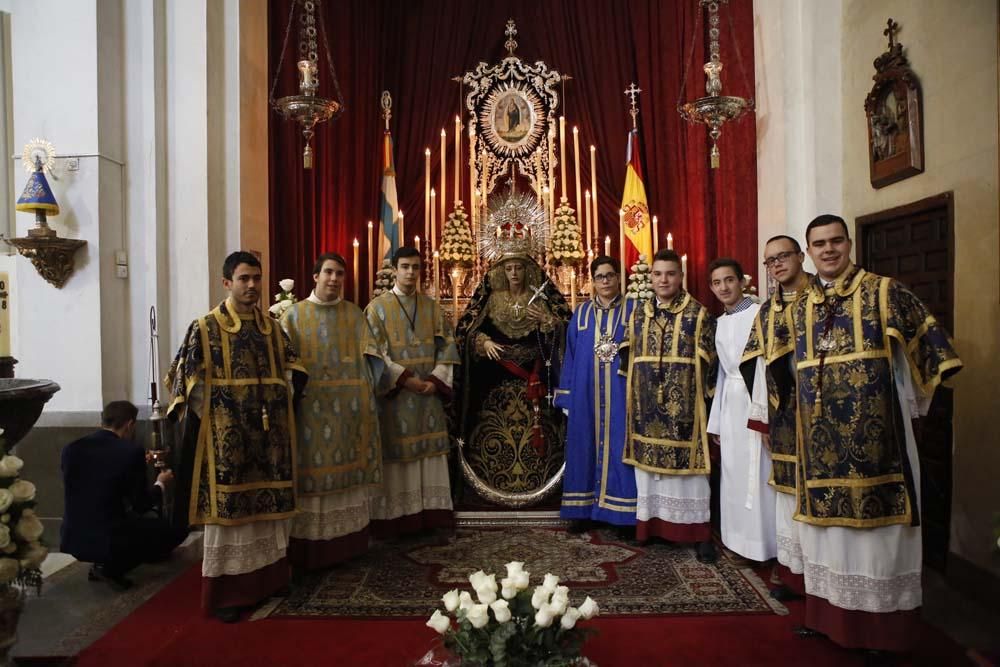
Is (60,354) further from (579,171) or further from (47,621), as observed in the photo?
(579,171)

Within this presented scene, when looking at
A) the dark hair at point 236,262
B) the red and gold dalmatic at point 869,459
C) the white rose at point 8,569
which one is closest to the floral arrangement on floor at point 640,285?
the red and gold dalmatic at point 869,459

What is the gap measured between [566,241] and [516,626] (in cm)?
573

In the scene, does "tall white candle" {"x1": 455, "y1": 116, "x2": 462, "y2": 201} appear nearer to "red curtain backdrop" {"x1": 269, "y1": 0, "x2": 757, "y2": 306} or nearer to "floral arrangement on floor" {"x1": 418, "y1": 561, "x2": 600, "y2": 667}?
"red curtain backdrop" {"x1": 269, "y1": 0, "x2": 757, "y2": 306}

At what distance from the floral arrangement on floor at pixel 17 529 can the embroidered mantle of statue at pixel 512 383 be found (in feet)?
12.7

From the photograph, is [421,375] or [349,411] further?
[421,375]

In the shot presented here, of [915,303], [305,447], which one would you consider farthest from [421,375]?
[915,303]

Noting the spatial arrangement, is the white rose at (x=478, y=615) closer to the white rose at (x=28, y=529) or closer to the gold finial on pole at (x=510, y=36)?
the white rose at (x=28, y=529)

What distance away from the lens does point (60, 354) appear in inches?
227

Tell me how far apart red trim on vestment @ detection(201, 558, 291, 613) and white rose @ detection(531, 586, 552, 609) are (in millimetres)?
2271

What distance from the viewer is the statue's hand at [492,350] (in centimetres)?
621

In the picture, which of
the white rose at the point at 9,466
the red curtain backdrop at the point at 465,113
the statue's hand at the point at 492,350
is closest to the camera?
the white rose at the point at 9,466

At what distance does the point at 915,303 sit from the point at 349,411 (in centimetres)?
349

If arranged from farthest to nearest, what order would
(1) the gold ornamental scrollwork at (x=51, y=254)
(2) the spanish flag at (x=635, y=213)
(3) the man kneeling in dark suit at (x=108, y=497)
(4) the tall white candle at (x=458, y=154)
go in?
(4) the tall white candle at (x=458, y=154), (2) the spanish flag at (x=635, y=213), (1) the gold ornamental scrollwork at (x=51, y=254), (3) the man kneeling in dark suit at (x=108, y=497)

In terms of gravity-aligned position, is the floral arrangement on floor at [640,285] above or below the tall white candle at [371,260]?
below
